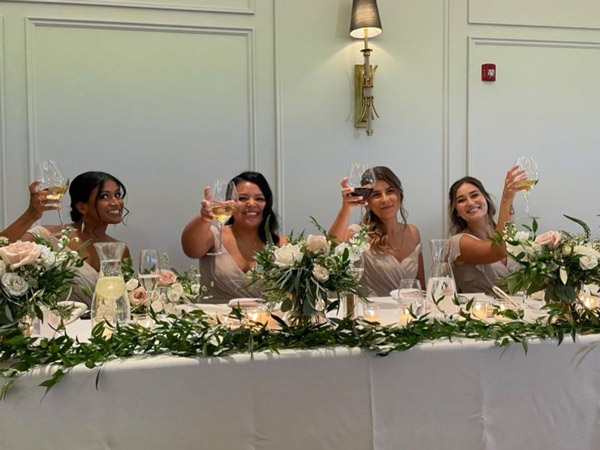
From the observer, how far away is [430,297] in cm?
174

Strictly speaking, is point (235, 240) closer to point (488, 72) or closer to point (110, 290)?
point (110, 290)

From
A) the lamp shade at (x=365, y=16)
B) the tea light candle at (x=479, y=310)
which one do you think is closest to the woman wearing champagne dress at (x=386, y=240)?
the lamp shade at (x=365, y=16)

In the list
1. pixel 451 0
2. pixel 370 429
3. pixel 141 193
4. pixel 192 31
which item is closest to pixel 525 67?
pixel 451 0

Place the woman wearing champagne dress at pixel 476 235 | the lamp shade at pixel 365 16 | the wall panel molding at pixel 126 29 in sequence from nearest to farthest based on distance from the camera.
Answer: the woman wearing champagne dress at pixel 476 235 → the wall panel molding at pixel 126 29 → the lamp shade at pixel 365 16

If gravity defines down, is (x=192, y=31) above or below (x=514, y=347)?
above

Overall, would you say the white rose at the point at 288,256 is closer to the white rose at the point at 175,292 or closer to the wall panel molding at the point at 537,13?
the white rose at the point at 175,292

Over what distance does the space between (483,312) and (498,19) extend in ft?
8.28

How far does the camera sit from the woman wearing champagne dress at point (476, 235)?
2814 millimetres

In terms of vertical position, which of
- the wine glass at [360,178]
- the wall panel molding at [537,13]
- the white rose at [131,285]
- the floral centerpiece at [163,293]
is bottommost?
the floral centerpiece at [163,293]

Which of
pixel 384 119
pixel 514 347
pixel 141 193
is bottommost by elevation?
pixel 514 347

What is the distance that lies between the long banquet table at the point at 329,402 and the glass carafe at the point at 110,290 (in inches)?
12.0

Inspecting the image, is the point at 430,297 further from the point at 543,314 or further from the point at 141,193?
the point at 141,193

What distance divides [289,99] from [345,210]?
994 mm

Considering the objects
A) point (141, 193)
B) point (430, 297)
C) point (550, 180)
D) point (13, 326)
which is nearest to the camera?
point (13, 326)
